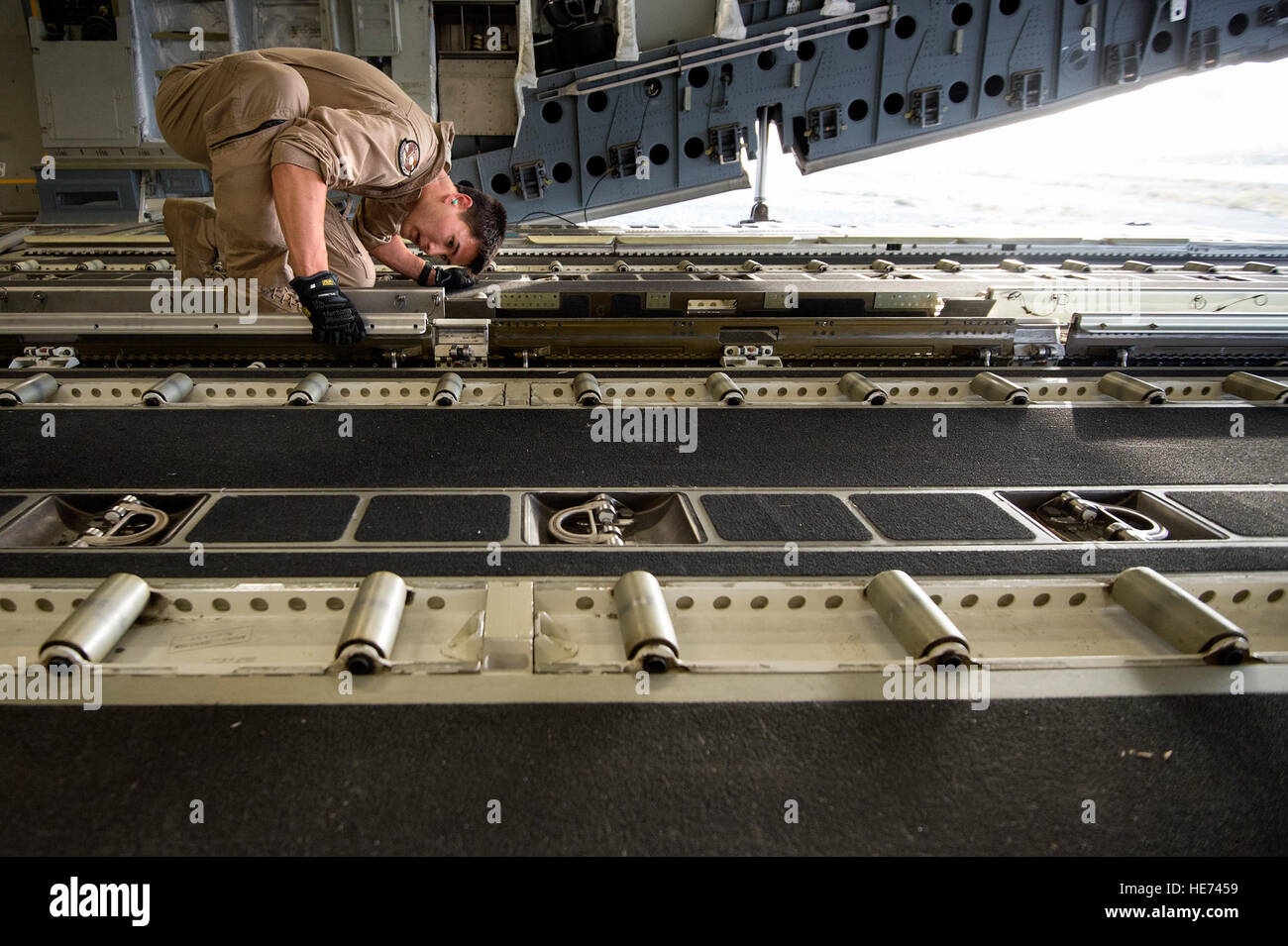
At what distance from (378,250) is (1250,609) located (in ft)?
12.0

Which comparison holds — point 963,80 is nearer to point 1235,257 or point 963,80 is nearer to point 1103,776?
point 1235,257

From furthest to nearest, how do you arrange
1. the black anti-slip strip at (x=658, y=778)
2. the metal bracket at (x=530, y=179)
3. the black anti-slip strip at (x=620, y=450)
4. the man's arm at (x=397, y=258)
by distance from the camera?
the metal bracket at (x=530, y=179) < the man's arm at (x=397, y=258) < the black anti-slip strip at (x=620, y=450) < the black anti-slip strip at (x=658, y=778)

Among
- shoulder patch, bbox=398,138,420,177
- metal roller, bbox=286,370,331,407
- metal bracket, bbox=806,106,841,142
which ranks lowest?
metal roller, bbox=286,370,331,407

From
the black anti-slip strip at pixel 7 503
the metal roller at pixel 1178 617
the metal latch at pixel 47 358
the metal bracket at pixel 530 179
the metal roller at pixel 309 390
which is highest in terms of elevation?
the metal bracket at pixel 530 179

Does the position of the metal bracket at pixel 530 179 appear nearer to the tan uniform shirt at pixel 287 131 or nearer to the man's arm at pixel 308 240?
the tan uniform shirt at pixel 287 131

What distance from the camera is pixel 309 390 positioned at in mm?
2369

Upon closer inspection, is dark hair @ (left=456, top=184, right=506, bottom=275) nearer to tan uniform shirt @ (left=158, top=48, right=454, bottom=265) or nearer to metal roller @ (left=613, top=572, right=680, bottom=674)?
tan uniform shirt @ (left=158, top=48, right=454, bottom=265)

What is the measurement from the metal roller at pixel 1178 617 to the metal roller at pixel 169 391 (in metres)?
2.52

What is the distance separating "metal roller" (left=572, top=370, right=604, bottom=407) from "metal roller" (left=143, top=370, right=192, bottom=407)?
1202 millimetres

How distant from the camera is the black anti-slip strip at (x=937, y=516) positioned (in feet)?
5.49

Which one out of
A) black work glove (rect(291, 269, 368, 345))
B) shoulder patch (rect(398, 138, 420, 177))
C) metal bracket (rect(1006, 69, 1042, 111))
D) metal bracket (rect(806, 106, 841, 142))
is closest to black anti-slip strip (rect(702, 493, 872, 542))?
black work glove (rect(291, 269, 368, 345))

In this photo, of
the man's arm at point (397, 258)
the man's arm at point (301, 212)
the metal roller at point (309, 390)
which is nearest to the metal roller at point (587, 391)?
the metal roller at point (309, 390)

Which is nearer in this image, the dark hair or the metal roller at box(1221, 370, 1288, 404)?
the metal roller at box(1221, 370, 1288, 404)

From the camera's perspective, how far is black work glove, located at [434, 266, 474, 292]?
140 inches
